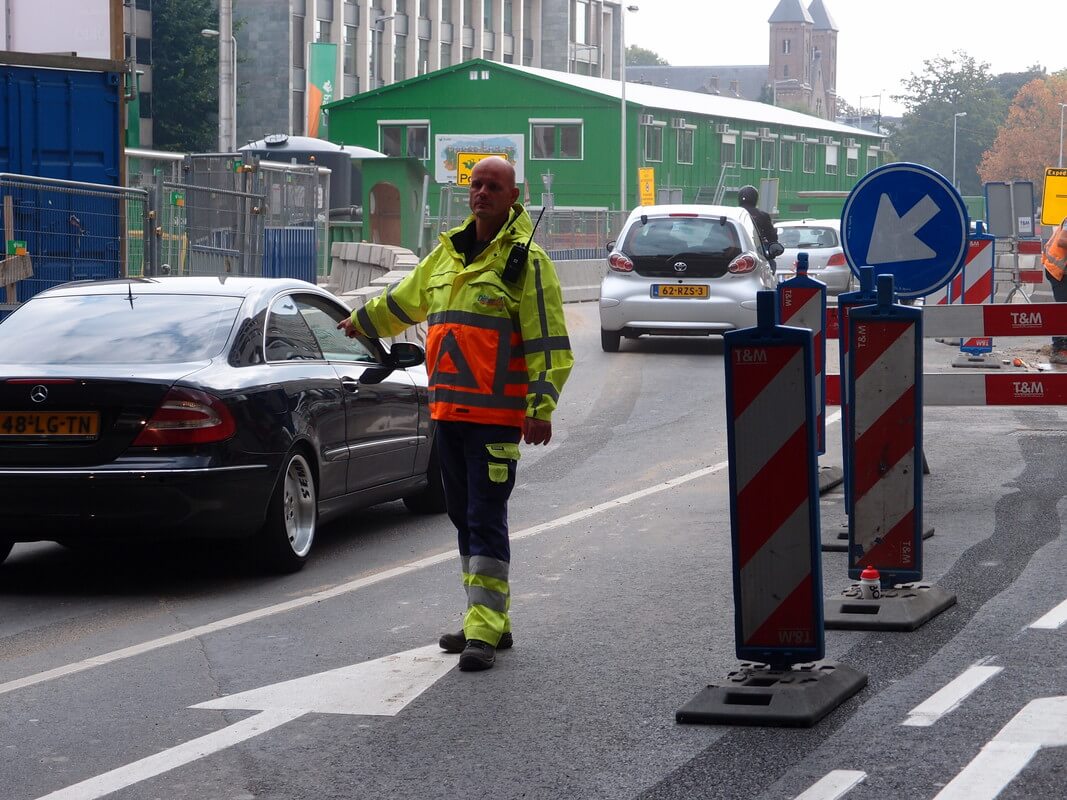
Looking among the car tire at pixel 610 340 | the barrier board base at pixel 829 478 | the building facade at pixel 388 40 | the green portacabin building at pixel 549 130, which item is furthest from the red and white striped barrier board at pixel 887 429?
the building facade at pixel 388 40

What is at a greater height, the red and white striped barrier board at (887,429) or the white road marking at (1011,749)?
the red and white striped barrier board at (887,429)

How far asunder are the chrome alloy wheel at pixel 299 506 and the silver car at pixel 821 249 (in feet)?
75.6

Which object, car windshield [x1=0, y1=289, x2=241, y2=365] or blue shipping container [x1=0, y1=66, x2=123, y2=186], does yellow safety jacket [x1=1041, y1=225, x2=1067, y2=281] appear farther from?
car windshield [x1=0, y1=289, x2=241, y2=365]

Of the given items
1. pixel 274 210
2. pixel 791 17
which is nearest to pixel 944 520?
pixel 274 210

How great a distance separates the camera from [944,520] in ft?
31.0

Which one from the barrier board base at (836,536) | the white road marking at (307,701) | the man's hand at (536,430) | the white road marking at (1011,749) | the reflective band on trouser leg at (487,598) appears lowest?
the white road marking at (307,701)

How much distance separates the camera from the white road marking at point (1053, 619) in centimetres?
666

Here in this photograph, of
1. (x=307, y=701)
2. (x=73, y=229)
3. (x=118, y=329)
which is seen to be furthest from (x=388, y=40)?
(x=307, y=701)

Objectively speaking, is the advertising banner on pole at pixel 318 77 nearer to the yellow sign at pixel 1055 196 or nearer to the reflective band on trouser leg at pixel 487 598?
the yellow sign at pixel 1055 196

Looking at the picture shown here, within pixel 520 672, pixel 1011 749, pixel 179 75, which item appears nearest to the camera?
pixel 1011 749

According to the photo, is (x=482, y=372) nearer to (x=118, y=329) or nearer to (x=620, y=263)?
(x=118, y=329)

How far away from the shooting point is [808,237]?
109 feet

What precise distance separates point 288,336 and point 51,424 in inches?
56.2

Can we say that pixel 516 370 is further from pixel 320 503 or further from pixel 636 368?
pixel 636 368
